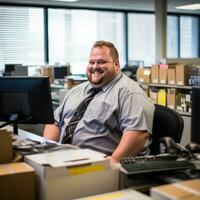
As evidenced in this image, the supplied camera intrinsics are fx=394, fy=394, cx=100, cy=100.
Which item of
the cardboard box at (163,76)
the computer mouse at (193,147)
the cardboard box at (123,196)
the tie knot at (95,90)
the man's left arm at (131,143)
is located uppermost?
the cardboard box at (163,76)

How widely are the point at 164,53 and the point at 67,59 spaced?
256 centimetres

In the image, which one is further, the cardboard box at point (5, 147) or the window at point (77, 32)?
the window at point (77, 32)

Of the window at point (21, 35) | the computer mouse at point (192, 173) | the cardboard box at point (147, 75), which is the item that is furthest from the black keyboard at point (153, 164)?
the window at point (21, 35)

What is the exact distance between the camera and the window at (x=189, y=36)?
10938 millimetres

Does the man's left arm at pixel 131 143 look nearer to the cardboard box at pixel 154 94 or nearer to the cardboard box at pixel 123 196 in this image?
the cardboard box at pixel 123 196

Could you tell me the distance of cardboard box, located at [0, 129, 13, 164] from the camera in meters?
1.58

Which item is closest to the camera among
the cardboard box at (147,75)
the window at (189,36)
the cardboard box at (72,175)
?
the cardboard box at (72,175)

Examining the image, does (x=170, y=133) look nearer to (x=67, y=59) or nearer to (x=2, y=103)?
(x=2, y=103)

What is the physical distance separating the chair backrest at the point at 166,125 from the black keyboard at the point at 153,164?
658 mm

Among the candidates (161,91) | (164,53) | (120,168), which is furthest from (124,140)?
(164,53)

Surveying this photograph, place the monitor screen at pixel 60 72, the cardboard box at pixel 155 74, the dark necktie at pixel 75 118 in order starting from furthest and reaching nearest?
the monitor screen at pixel 60 72 < the cardboard box at pixel 155 74 < the dark necktie at pixel 75 118

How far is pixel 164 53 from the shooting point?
7.77 meters

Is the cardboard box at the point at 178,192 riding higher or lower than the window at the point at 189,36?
lower

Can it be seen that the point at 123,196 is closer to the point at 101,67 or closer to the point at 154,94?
the point at 101,67
